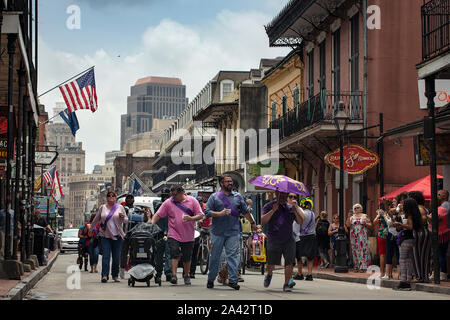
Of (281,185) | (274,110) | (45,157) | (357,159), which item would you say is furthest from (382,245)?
(274,110)

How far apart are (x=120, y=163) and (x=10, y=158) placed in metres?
123

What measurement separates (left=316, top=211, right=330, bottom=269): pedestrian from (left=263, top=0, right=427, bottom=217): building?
1.69 m

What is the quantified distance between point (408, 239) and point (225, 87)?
48.0 m

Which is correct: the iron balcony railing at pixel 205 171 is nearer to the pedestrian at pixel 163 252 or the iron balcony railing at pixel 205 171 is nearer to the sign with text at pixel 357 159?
the sign with text at pixel 357 159

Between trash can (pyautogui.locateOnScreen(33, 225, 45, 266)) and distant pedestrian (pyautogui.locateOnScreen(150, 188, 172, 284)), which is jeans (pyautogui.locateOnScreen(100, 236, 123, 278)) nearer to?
distant pedestrian (pyautogui.locateOnScreen(150, 188, 172, 284))

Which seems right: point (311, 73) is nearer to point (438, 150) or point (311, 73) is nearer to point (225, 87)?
point (438, 150)

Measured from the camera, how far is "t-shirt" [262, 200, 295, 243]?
15.0 metres

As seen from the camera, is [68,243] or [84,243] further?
[68,243]

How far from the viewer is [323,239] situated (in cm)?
2638

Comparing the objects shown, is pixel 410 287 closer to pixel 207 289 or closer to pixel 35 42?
pixel 207 289

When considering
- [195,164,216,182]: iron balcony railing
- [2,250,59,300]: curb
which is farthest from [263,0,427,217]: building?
[195,164,216,182]: iron balcony railing

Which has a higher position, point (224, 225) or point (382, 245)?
point (224, 225)

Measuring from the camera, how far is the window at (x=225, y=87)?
64.2 m

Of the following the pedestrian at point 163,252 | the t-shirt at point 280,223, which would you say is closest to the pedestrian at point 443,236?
the t-shirt at point 280,223
